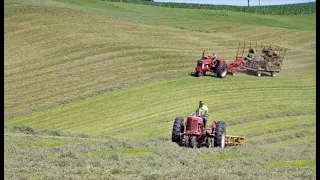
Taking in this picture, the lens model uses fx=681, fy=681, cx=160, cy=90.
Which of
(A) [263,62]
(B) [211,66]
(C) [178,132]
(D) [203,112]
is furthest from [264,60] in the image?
(C) [178,132]

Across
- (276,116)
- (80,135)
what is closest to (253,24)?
(276,116)

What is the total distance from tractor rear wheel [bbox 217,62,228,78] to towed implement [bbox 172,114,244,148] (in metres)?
13.9

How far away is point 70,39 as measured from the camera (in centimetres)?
4569

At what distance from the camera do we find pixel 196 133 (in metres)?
23.1

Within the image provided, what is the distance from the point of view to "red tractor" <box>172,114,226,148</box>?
75.8ft

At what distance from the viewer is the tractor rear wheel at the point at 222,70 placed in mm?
37688

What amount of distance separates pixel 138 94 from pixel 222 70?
17.7 ft

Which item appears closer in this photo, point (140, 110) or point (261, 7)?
point (140, 110)

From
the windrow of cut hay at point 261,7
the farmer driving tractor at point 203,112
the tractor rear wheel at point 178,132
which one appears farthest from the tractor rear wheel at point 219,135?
the windrow of cut hay at point 261,7

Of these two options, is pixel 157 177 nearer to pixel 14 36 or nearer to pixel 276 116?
pixel 276 116

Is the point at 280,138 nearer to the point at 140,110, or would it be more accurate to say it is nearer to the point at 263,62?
the point at 140,110

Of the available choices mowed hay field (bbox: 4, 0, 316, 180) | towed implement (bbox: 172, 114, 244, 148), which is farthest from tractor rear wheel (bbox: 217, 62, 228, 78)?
towed implement (bbox: 172, 114, 244, 148)

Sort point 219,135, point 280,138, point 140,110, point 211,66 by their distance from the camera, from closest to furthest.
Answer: point 219,135
point 280,138
point 140,110
point 211,66

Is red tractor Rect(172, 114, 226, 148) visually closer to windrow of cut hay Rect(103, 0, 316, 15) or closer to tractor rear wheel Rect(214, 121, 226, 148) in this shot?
tractor rear wheel Rect(214, 121, 226, 148)
